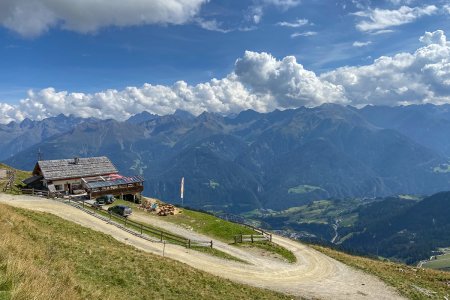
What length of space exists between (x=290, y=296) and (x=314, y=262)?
742 inches

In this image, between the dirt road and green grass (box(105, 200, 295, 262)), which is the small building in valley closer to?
green grass (box(105, 200, 295, 262))

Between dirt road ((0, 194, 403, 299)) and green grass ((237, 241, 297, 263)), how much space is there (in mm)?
1337

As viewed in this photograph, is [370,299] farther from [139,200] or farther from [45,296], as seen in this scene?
[139,200]

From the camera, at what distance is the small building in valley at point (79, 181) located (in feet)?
269

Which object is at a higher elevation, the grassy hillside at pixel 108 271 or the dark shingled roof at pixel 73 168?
the dark shingled roof at pixel 73 168

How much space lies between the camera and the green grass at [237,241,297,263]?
54906 mm

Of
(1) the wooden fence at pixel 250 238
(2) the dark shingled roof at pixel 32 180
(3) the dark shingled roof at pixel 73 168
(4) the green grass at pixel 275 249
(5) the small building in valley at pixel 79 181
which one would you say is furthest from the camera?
(2) the dark shingled roof at pixel 32 180

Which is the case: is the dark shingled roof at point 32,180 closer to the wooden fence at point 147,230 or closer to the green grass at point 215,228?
the wooden fence at point 147,230

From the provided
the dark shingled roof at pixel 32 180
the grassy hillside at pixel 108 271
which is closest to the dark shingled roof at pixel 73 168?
the dark shingled roof at pixel 32 180

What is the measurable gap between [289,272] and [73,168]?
60.3m

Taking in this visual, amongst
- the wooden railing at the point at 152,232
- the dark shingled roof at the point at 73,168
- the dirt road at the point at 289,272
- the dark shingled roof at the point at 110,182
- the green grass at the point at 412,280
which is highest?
the dark shingled roof at the point at 73,168

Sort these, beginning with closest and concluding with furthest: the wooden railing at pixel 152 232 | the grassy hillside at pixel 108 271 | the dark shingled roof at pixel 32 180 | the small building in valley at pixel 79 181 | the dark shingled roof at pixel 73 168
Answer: the grassy hillside at pixel 108 271
the wooden railing at pixel 152 232
the small building in valley at pixel 79 181
the dark shingled roof at pixel 73 168
the dark shingled roof at pixel 32 180

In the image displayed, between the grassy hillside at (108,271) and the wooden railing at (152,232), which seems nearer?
the grassy hillside at (108,271)

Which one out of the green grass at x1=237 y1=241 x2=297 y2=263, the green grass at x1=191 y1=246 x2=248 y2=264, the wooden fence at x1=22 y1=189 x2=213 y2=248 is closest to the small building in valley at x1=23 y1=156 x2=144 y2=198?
the wooden fence at x1=22 y1=189 x2=213 y2=248
